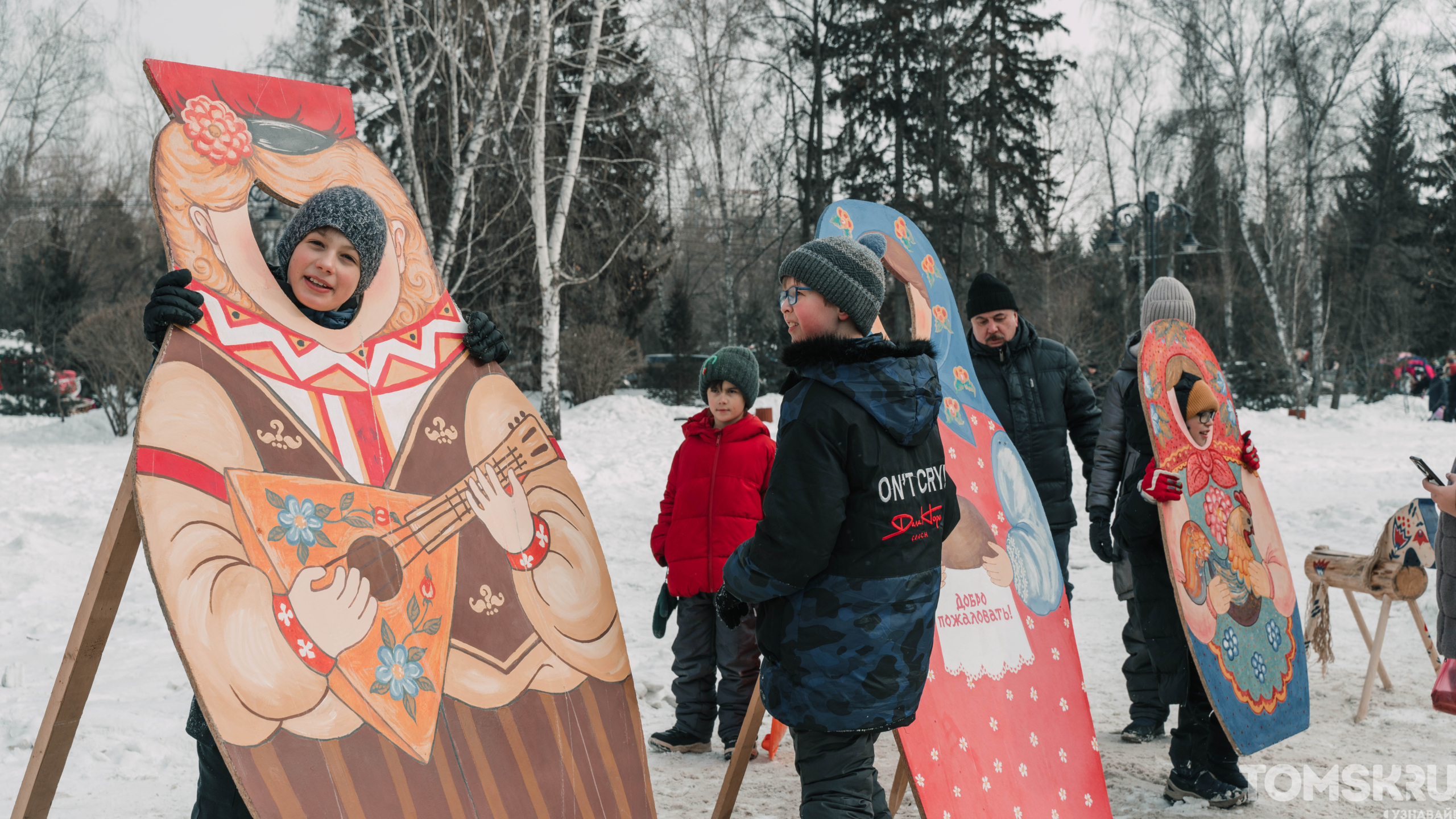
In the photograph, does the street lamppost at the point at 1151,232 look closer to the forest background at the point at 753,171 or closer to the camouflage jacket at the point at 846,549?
the forest background at the point at 753,171

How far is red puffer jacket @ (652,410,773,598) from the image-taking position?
367 centimetres

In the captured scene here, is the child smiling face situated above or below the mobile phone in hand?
above

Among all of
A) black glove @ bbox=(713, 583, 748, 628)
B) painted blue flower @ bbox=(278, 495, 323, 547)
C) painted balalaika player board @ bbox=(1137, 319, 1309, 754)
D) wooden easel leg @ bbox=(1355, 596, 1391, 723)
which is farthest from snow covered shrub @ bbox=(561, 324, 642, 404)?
painted blue flower @ bbox=(278, 495, 323, 547)

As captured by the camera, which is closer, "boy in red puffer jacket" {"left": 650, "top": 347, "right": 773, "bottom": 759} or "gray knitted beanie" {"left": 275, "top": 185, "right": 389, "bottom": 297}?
"gray knitted beanie" {"left": 275, "top": 185, "right": 389, "bottom": 297}

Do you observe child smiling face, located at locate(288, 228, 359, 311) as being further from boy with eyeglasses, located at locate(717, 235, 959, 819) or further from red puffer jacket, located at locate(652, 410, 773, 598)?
red puffer jacket, located at locate(652, 410, 773, 598)

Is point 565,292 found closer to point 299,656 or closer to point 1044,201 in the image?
point 1044,201

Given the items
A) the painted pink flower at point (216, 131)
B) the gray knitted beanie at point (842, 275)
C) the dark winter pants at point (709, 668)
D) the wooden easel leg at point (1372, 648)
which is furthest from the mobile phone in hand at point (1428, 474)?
the painted pink flower at point (216, 131)

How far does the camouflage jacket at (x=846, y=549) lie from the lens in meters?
2.05

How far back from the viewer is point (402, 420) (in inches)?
91.6

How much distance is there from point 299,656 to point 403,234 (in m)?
1.28

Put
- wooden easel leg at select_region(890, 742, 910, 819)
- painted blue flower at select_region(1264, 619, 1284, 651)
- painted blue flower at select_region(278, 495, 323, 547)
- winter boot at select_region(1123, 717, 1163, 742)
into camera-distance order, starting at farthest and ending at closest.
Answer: winter boot at select_region(1123, 717, 1163, 742) < painted blue flower at select_region(1264, 619, 1284, 651) < wooden easel leg at select_region(890, 742, 910, 819) < painted blue flower at select_region(278, 495, 323, 547)

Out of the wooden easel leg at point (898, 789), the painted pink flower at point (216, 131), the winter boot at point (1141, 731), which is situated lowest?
the winter boot at point (1141, 731)

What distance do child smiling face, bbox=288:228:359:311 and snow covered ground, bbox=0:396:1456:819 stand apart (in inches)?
72.3

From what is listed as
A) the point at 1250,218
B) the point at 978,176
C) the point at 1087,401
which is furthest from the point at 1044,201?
the point at 1087,401
